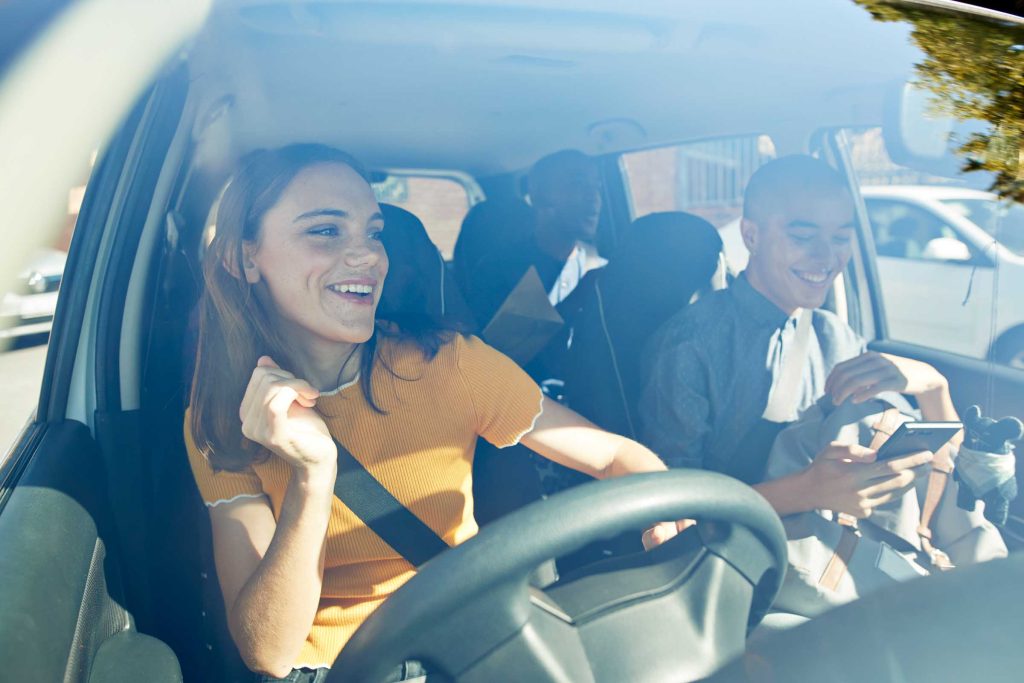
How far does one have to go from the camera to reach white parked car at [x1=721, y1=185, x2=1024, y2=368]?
134 centimetres

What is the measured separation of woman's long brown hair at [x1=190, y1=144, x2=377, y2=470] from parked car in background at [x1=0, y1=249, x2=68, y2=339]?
0.22m

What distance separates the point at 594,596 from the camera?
1162 mm

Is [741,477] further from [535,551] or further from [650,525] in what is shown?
[535,551]

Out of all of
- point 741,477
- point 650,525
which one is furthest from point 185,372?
point 741,477

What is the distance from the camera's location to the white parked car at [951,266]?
1.34 metres

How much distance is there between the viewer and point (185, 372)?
114 centimetres

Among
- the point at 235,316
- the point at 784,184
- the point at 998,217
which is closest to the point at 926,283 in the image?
the point at 998,217

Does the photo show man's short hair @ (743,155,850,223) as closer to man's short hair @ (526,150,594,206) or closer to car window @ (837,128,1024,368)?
car window @ (837,128,1024,368)

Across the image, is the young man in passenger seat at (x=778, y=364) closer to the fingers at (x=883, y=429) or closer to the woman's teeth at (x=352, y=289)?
the fingers at (x=883, y=429)

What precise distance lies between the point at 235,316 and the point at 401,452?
27cm

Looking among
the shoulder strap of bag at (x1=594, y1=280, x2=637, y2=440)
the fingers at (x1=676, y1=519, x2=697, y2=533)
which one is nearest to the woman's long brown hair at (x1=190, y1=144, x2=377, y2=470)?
the shoulder strap of bag at (x1=594, y1=280, x2=637, y2=440)

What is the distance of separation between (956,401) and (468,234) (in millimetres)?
743

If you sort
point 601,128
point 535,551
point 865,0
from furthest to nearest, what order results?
point 865,0
point 601,128
point 535,551

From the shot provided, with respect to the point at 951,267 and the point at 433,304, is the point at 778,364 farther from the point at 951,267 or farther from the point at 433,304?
the point at 433,304
